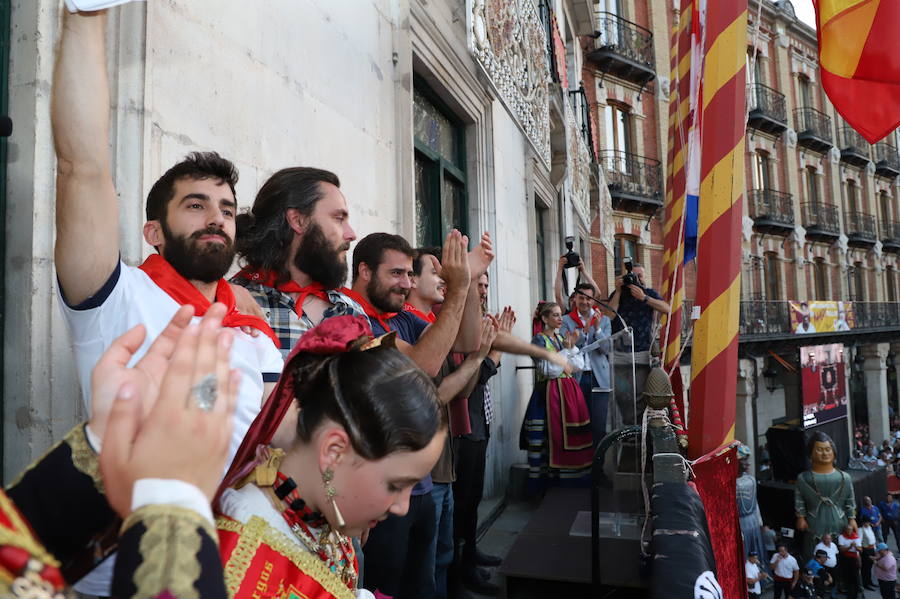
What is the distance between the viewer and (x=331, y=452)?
1.12 meters

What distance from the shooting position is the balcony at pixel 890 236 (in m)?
30.9

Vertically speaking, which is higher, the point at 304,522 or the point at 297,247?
the point at 297,247

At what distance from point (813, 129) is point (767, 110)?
11.6 feet

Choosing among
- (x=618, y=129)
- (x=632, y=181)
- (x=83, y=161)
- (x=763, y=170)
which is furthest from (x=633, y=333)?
(x=763, y=170)

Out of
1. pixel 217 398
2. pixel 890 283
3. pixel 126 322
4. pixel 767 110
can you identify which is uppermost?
pixel 767 110

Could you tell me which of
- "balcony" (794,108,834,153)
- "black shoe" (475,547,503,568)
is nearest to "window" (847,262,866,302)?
"balcony" (794,108,834,153)

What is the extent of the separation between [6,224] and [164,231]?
566mm

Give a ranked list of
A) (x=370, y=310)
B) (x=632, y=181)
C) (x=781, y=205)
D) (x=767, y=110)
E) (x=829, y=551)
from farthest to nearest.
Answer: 1. (x=781, y=205)
2. (x=767, y=110)
3. (x=632, y=181)
4. (x=829, y=551)
5. (x=370, y=310)

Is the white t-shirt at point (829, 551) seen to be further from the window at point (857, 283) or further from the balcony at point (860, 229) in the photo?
the balcony at point (860, 229)

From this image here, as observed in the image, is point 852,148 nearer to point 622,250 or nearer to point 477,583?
point 622,250

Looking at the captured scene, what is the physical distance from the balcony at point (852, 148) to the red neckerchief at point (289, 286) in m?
33.0

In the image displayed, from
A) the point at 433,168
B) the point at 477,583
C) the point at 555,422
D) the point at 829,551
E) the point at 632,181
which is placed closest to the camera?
the point at 477,583

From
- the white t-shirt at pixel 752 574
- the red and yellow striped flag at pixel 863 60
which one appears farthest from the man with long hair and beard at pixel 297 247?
the white t-shirt at pixel 752 574

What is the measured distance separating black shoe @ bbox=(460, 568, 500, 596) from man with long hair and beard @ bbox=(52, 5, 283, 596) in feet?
9.43
